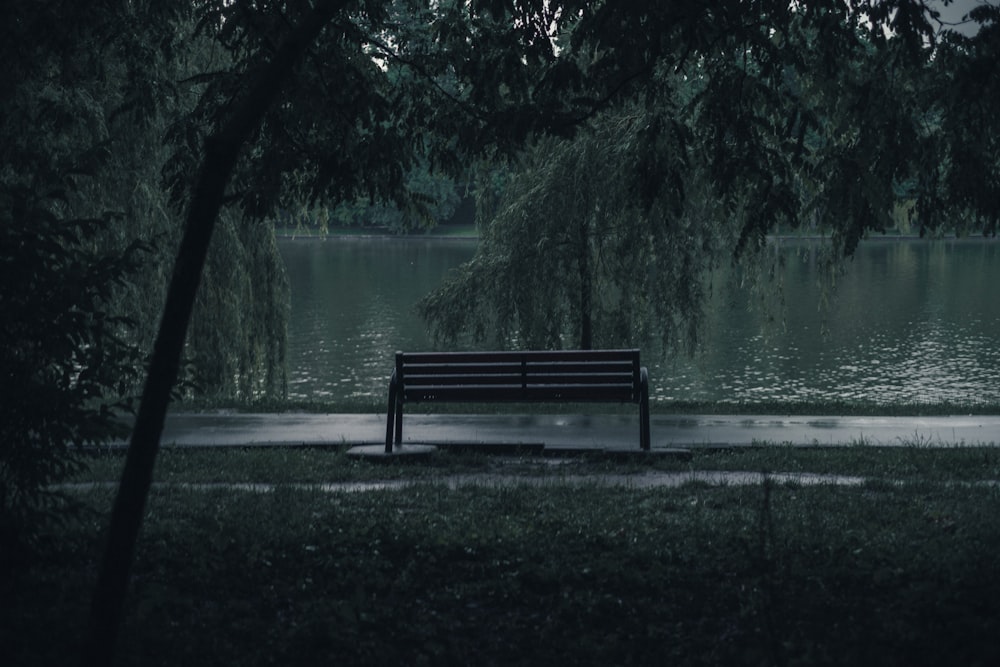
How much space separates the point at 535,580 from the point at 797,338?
30.8 meters

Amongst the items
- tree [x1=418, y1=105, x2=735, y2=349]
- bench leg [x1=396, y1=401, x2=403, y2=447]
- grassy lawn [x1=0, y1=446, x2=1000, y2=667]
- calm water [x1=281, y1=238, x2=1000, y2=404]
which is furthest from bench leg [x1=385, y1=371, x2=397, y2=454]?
calm water [x1=281, y1=238, x2=1000, y2=404]

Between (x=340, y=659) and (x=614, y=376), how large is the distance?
23.2ft

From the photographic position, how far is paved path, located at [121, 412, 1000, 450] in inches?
494

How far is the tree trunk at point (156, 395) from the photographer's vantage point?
481 cm

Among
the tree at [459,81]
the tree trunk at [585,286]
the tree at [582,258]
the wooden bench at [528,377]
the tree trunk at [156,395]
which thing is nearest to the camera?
the tree trunk at [156,395]

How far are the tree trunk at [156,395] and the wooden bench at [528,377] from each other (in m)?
7.01

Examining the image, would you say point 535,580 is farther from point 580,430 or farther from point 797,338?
point 797,338

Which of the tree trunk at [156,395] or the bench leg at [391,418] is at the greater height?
the tree trunk at [156,395]

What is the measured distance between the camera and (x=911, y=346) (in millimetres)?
33844

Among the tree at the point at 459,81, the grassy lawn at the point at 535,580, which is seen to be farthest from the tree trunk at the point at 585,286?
the grassy lawn at the point at 535,580

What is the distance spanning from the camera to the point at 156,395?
495 centimetres

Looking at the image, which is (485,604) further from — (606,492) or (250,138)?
(250,138)

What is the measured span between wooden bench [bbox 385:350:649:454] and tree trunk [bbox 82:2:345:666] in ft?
23.0

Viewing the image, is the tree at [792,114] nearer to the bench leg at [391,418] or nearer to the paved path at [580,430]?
the paved path at [580,430]
